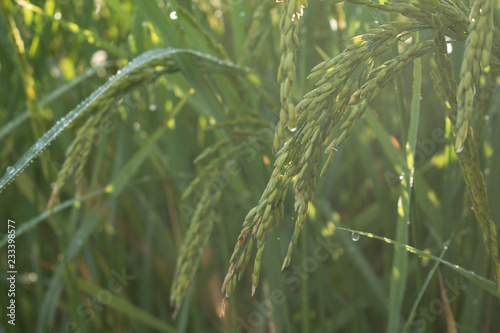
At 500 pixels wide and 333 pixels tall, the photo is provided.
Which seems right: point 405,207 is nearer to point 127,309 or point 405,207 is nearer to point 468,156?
point 468,156

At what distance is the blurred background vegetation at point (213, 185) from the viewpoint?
103 cm

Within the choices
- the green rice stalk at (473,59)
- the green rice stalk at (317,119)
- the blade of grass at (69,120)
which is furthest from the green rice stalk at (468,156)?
the blade of grass at (69,120)

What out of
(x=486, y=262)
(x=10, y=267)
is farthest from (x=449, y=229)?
(x=10, y=267)

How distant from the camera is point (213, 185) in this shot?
1.17 m

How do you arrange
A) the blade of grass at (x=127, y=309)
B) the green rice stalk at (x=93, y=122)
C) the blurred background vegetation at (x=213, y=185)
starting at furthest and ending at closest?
the blade of grass at (x=127, y=309), the blurred background vegetation at (x=213, y=185), the green rice stalk at (x=93, y=122)

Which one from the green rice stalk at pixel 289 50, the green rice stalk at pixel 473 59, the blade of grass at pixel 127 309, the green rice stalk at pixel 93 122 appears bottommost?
the blade of grass at pixel 127 309

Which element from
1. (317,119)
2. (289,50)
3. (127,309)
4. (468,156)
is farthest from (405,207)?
(127,309)

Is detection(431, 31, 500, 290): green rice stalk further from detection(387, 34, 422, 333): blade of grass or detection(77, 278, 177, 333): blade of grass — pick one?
detection(77, 278, 177, 333): blade of grass

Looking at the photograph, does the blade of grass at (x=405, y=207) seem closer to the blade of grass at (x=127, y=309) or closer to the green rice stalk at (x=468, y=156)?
the green rice stalk at (x=468, y=156)

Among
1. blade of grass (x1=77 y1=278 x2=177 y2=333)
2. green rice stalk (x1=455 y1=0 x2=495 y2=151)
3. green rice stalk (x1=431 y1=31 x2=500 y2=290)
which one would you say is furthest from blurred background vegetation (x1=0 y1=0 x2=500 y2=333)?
green rice stalk (x1=455 y1=0 x2=495 y2=151)

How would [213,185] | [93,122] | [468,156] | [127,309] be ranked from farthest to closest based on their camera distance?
1. [127,309]
2. [213,185]
3. [93,122]
4. [468,156]

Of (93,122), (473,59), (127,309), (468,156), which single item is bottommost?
(127,309)

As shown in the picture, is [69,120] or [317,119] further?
[69,120]

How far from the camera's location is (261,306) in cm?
137
